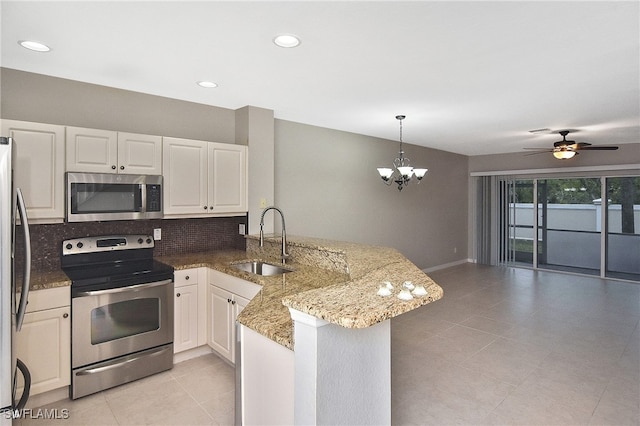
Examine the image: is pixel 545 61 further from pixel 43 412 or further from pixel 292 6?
pixel 43 412

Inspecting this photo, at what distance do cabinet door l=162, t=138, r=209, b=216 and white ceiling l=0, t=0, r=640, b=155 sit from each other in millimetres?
537

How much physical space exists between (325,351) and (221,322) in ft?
6.77

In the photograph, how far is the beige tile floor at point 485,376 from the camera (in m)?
2.56

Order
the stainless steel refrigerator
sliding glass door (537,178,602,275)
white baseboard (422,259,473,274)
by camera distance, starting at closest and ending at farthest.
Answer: the stainless steel refrigerator < sliding glass door (537,178,602,275) < white baseboard (422,259,473,274)

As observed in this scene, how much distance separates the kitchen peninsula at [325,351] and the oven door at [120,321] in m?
1.31

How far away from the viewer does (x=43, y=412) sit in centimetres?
256

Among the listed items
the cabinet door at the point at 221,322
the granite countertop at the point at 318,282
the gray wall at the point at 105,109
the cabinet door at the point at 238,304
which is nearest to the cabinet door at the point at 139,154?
the gray wall at the point at 105,109

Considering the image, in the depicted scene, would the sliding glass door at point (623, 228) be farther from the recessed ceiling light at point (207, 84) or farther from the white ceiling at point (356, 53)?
the recessed ceiling light at point (207, 84)

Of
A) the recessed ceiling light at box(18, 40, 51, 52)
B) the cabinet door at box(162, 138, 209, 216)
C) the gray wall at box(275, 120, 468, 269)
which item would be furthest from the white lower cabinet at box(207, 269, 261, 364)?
the recessed ceiling light at box(18, 40, 51, 52)

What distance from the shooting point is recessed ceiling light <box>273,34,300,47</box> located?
2.32 m

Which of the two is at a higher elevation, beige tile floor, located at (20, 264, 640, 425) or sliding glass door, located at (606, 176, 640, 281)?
sliding glass door, located at (606, 176, 640, 281)

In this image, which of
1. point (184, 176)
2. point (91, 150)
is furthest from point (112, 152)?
point (184, 176)

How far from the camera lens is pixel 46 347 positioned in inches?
101

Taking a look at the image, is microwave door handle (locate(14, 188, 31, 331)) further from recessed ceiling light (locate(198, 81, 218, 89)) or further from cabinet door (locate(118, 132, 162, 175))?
recessed ceiling light (locate(198, 81, 218, 89))
